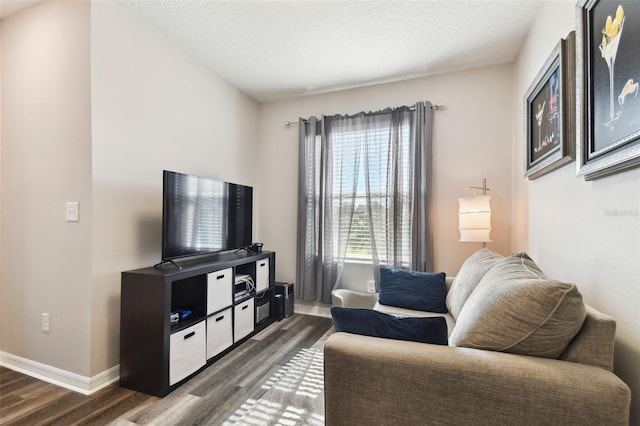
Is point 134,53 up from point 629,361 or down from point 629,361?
up

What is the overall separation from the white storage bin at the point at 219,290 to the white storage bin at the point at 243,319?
7.0 inches

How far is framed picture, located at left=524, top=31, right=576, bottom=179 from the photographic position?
1.59 m

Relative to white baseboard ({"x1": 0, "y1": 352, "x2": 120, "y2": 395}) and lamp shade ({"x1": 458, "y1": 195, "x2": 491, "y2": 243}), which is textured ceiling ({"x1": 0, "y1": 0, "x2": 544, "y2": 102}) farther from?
white baseboard ({"x1": 0, "y1": 352, "x2": 120, "y2": 395})

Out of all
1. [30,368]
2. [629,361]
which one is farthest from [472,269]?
[30,368]

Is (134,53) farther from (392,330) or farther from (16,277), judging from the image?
(392,330)

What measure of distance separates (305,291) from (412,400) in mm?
2555

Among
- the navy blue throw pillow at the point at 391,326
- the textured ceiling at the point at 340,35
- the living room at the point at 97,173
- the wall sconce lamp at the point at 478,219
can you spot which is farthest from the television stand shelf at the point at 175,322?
the wall sconce lamp at the point at 478,219

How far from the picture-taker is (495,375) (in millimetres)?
926

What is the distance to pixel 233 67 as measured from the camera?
300 centimetres

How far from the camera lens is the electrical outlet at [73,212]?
1983mm

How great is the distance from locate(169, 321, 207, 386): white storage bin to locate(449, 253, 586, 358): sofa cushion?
5.73 ft

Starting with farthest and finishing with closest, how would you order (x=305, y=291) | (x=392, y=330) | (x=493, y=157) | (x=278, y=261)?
(x=278, y=261)
(x=305, y=291)
(x=493, y=157)
(x=392, y=330)

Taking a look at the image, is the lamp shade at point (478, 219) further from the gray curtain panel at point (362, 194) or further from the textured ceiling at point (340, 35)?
the textured ceiling at point (340, 35)

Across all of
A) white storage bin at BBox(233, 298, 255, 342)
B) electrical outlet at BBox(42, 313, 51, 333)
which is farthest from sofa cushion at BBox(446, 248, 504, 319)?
electrical outlet at BBox(42, 313, 51, 333)
